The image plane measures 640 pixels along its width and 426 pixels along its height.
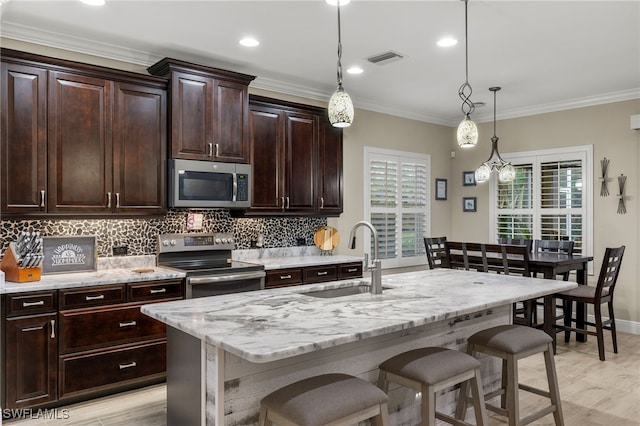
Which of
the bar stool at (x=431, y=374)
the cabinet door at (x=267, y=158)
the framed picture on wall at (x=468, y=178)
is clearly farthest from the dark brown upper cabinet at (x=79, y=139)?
the framed picture on wall at (x=468, y=178)

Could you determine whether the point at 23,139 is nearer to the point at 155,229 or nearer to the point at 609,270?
the point at 155,229

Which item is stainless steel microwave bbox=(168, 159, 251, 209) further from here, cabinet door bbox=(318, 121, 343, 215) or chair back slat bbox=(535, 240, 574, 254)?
chair back slat bbox=(535, 240, 574, 254)

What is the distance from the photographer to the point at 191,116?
4.01m

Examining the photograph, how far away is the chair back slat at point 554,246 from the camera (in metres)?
5.29

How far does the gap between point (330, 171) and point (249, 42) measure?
172 cm

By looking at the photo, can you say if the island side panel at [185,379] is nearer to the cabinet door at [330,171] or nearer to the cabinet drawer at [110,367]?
the cabinet drawer at [110,367]

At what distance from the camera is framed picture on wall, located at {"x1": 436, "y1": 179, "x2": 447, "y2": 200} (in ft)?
22.3

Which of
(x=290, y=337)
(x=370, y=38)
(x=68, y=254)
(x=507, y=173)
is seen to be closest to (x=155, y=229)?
(x=68, y=254)

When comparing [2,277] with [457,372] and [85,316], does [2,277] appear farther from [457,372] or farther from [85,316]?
[457,372]

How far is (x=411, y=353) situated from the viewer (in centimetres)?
231

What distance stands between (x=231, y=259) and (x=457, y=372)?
9.38 ft

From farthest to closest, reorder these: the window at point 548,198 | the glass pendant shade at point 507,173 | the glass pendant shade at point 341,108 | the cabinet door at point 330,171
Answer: the window at point 548,198 → the glass pendant shade at point 507,173 → the cabinet door at point 330,171 → the glass pendant shade at point 341,108

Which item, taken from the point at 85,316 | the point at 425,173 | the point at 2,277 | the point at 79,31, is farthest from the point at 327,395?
the point at 425,173

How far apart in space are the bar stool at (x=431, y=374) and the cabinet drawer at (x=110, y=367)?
206 cm
